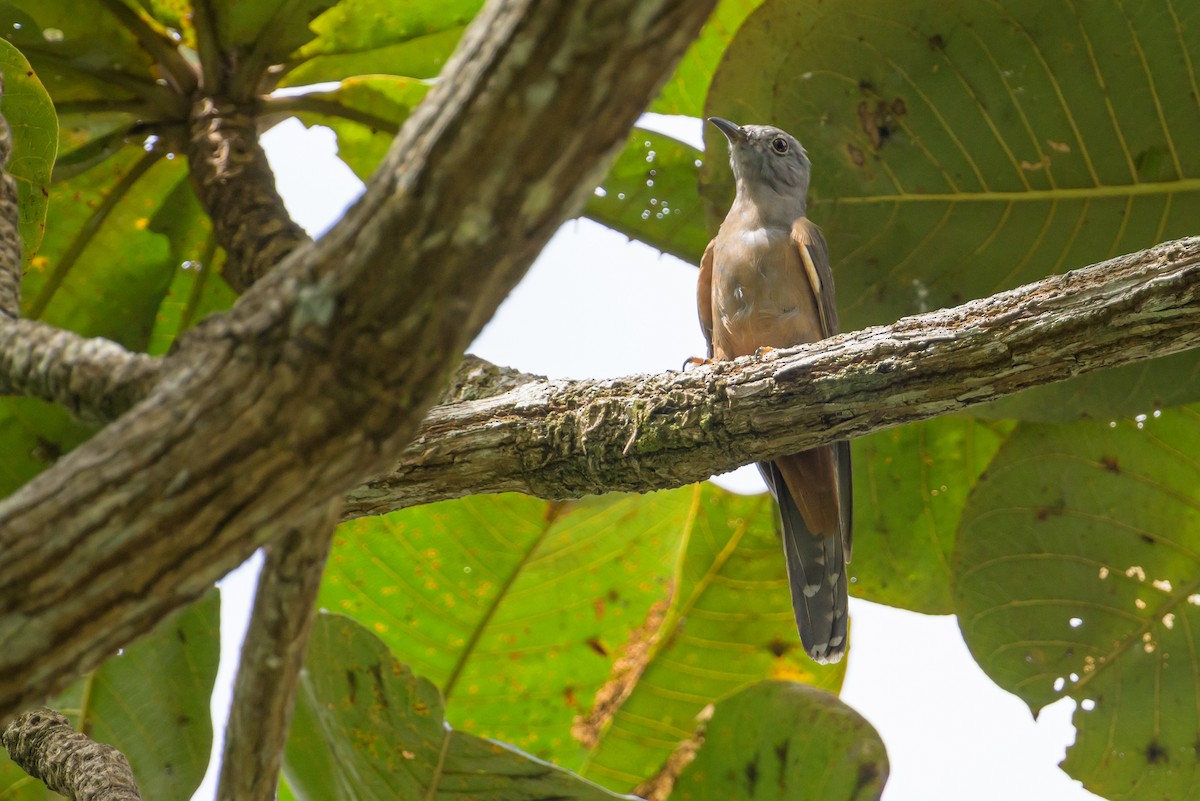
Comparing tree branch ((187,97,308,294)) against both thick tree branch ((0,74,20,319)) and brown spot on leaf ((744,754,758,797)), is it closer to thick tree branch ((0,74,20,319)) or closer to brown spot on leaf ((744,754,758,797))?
thick tree branch ((0,74,20,319))

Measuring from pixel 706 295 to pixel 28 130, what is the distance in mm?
2472

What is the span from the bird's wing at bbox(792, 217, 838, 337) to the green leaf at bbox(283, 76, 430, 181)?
1.49 m

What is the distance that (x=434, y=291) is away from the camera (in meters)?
1.25

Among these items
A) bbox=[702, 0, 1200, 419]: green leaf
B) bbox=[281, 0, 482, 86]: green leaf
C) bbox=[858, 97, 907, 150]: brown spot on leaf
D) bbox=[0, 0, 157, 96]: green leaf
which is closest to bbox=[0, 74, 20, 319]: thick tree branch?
bbox=[0, 0, 157, 96]: green leaf

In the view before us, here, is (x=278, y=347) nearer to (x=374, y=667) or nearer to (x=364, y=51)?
(x=374, y=667)

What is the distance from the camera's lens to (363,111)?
13.0ft

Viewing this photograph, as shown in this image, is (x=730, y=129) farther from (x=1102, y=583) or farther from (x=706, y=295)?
(x=1102, y=583)

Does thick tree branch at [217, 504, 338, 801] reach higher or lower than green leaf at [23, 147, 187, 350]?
lower

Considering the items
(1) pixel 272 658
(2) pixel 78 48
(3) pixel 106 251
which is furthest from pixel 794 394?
(3) pixel 106 251

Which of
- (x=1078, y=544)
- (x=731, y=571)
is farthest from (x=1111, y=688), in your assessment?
(x=731, y=571)

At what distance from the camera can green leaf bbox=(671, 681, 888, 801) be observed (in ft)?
10.1

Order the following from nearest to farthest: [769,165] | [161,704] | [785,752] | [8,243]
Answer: [8,243] → [785,752] → [161,704] → [769,165]

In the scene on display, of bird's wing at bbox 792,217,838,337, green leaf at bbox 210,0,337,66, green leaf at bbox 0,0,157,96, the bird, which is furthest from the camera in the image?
bird's wing at bbox 792,217,838,337

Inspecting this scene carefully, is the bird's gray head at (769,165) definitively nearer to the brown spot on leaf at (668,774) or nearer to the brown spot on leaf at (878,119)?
the brown spot on leaf at (878,119)
